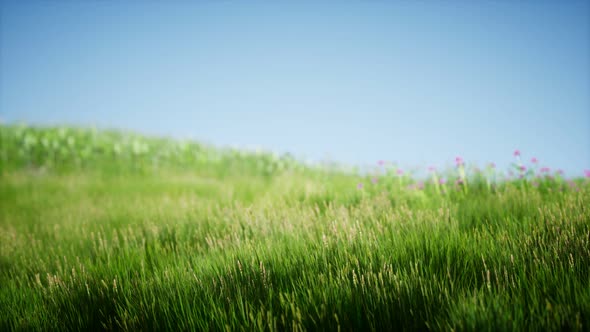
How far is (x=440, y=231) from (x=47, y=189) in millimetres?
10515

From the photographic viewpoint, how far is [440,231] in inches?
123

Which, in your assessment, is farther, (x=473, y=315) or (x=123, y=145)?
(x=123, y=145)

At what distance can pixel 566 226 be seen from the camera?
276cm

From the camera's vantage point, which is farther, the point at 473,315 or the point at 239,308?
the point at 239,308

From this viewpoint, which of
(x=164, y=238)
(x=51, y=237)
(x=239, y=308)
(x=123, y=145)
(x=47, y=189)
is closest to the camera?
(x=239, y=308)

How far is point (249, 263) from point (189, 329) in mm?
708

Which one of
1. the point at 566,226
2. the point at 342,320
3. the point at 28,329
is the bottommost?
the point at 28,329

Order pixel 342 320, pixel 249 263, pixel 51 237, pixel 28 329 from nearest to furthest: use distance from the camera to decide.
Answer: pixel 342 320 < pixel 28 329 < pixel 249 263 < pixel 51 237

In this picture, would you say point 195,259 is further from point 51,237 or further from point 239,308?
point 51,237

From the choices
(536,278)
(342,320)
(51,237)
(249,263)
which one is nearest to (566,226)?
(536,278)

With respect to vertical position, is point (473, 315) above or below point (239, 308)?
above

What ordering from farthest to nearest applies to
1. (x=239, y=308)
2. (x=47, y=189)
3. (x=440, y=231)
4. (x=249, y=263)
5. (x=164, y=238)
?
(x=47, y=189)
(x=164, y=238)
(x=440, y=231)
(x=249, y=263)
(x=239, y=308)

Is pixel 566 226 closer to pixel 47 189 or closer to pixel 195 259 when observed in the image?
pixel 195 259

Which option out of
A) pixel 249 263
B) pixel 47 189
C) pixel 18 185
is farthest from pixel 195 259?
pixel 18 185
